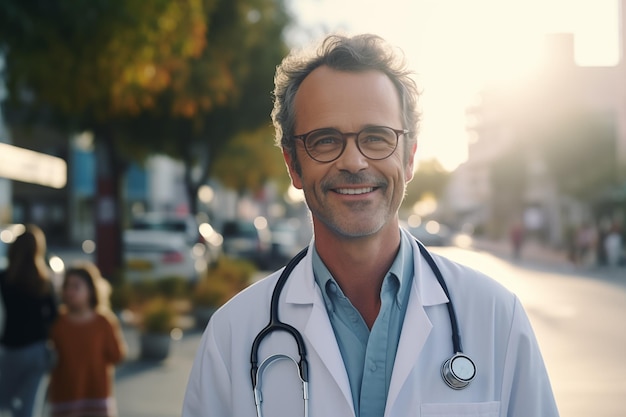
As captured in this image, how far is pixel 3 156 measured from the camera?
10047 mm

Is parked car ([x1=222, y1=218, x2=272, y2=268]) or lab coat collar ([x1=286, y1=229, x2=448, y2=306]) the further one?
parked car ([x1=222, y1=218, x2=272, y2=268])

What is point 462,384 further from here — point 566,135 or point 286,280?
point 566,135

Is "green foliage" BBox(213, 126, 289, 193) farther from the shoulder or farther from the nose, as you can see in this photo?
the nose

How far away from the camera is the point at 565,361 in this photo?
12227mm

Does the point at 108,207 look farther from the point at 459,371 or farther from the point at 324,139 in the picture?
the point at 459,371

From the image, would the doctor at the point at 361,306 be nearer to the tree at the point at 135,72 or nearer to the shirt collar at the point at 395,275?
the shirt collar at the point at 395,275

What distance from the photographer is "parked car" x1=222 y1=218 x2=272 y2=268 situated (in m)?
29.6

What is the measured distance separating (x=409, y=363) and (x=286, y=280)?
0.45 m

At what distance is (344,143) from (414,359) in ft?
1.87

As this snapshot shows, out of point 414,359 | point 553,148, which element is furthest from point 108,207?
point 553,148

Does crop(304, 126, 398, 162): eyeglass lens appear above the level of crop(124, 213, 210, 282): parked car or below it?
above

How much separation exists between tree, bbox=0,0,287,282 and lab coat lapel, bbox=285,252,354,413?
7.01 meters

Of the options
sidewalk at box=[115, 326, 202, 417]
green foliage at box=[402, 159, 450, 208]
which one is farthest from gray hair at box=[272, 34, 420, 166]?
green foliage at box=[402, 159, 450, 208]

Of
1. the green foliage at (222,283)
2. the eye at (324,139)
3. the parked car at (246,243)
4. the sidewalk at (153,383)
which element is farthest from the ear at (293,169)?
the parked car at (246,243)
